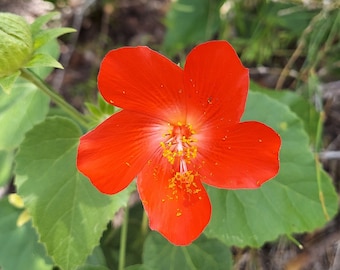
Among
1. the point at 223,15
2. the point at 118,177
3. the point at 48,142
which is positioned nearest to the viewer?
the point at 118,177

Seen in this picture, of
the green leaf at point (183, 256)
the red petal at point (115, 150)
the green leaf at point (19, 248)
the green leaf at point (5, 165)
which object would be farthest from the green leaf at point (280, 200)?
the green leaf at point (5, 165)

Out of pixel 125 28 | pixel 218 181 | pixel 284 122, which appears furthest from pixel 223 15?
pixel 218 181

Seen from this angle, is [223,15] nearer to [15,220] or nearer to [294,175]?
[294,175]

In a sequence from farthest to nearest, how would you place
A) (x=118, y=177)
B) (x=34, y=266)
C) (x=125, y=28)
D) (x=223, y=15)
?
(x=125, y=28), (x=223, y=15), (x=34, y=266), (x=118, y=177)

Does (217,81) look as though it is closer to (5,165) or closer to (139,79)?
(139,79)

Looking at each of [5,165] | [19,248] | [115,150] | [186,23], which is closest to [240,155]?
[115,150]

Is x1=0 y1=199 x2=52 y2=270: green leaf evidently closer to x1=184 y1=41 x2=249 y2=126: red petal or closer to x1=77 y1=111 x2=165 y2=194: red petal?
x1=77 y1=111 x2=165 y2=194: red petal

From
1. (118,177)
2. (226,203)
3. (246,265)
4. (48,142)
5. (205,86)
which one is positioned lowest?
(246,265)
